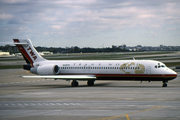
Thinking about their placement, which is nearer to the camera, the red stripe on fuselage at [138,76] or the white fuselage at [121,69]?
the red stripe on fuselage at [138,76]

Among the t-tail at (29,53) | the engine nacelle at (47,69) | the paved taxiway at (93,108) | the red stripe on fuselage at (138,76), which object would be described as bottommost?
the paved taxiway at (93,108)

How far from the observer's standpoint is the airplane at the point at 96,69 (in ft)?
124

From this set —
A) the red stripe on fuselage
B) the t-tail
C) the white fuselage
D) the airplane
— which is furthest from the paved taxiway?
the t-tail

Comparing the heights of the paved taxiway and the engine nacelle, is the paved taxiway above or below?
below

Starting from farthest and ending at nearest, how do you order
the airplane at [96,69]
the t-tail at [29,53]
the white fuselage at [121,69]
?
1. the t-tail at [29,53]
2. the airplane at [96,69]
3. the white fuselage at [121,69]

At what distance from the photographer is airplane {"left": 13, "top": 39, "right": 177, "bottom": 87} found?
3778 cm

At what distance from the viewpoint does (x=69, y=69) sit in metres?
43.2

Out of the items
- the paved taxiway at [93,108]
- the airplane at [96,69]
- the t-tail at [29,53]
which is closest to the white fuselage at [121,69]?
the airplane at [96,69]

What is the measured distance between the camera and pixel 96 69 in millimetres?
40938

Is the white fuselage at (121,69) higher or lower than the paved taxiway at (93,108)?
higher

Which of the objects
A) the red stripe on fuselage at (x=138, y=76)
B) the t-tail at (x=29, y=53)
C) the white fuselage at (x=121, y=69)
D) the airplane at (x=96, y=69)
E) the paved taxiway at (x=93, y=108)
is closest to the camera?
the paved taxiway at (x=93, y=108)

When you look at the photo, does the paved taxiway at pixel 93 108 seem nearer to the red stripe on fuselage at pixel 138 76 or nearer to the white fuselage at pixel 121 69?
the red stripe on fuselage at pixel 138 76

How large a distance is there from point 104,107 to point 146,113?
3855 millimetres

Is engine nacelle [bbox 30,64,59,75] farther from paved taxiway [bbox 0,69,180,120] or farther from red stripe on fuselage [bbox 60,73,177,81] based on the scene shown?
paved taxiway [bbox 0,69,180,120]
